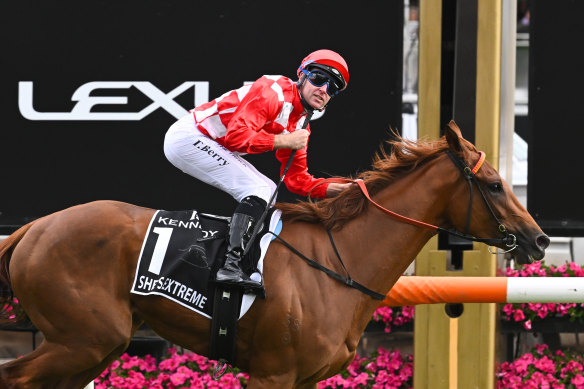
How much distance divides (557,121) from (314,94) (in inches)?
71.5

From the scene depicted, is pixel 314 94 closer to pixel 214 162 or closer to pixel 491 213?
pixel 214 162

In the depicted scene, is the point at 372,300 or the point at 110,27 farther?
the point at 110,27

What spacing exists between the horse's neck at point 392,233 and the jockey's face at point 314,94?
0.53 metres

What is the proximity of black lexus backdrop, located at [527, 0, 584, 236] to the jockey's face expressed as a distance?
169 cm

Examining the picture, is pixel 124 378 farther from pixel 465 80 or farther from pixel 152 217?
pixel 465 80

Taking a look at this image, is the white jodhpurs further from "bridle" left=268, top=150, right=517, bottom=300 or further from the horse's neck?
the horse's neck

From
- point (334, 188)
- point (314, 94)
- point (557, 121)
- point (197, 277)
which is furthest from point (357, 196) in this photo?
point (557, 121)

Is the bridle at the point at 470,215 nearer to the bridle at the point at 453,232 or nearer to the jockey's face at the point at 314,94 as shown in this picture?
the bridle at the point at 453,232

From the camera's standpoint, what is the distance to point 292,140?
395cm

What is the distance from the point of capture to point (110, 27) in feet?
17.6

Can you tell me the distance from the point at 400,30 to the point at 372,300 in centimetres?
195

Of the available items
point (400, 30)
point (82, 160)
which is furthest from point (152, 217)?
point (400, 30)

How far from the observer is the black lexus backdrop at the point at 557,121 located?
514 centimetres

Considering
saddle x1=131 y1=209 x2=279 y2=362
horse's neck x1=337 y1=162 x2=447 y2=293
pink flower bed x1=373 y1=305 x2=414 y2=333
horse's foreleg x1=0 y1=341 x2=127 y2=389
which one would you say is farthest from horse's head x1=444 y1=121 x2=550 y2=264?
horse's foreleg x1=0 y1=341 x2=127 y2=389
